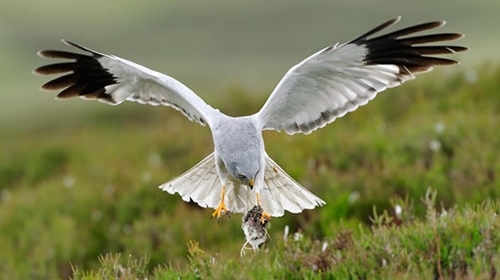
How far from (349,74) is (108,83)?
2.04m

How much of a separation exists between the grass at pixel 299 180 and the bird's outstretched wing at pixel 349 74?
91 cm

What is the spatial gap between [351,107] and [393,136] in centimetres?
341

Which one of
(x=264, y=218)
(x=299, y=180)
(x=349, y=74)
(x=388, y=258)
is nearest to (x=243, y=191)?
(x=264, y=218)

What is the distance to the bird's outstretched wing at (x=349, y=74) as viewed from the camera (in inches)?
233

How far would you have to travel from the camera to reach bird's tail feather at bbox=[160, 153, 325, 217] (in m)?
6.46

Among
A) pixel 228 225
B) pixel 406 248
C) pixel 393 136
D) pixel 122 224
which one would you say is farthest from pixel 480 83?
pixel 406 248

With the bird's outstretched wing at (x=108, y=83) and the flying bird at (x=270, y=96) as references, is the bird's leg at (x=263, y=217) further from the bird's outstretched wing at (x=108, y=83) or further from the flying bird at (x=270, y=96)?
the bird's outstretched wing at (x=108, y=83)

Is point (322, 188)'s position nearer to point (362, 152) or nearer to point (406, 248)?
point (362, 152)

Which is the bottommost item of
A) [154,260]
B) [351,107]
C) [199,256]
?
[154,260]

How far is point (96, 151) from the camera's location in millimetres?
12695

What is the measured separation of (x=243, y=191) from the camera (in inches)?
259

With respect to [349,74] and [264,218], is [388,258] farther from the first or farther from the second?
[349,74]

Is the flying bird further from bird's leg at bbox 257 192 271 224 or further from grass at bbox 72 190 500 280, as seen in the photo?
grass at bbox 72 190 500 280

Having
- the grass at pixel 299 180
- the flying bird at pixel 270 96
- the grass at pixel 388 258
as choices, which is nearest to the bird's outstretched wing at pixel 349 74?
the flying bird at pixel 270 96
